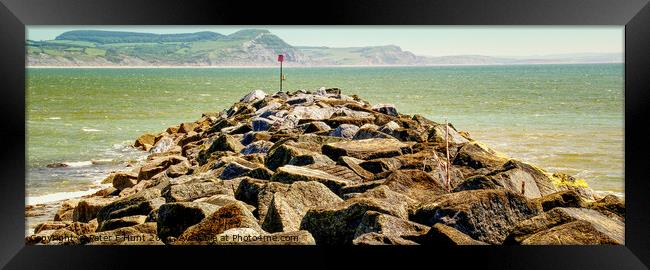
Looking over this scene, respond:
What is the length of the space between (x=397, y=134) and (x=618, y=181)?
154 inches

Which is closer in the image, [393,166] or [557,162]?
[393,166]

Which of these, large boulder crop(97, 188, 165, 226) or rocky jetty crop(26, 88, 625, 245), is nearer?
rocky jetty crop(26, 88, 625, 245)

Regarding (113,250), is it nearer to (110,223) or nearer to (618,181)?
(110,223)

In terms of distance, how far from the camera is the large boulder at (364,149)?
9.67 meters

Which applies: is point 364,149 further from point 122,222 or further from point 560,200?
point 122,222

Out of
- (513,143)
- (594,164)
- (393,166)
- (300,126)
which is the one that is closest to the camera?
(393,166)

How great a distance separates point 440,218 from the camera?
745cm

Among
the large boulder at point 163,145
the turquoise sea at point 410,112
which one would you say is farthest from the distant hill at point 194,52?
the large boulder at point 163,145

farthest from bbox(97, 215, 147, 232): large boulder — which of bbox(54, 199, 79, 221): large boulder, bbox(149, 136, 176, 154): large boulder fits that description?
bbox(149, 136, 176, 154): large boulder

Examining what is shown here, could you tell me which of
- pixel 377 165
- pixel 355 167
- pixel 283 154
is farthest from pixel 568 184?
pixel 283 154

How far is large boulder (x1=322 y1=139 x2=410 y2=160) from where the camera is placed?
967 centimetres

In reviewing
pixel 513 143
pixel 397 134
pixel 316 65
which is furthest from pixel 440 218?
pixel 316 65

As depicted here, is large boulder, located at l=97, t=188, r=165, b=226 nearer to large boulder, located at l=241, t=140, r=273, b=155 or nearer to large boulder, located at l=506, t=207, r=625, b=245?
large boulder, located at l=241, t=140, r=273, b=155
